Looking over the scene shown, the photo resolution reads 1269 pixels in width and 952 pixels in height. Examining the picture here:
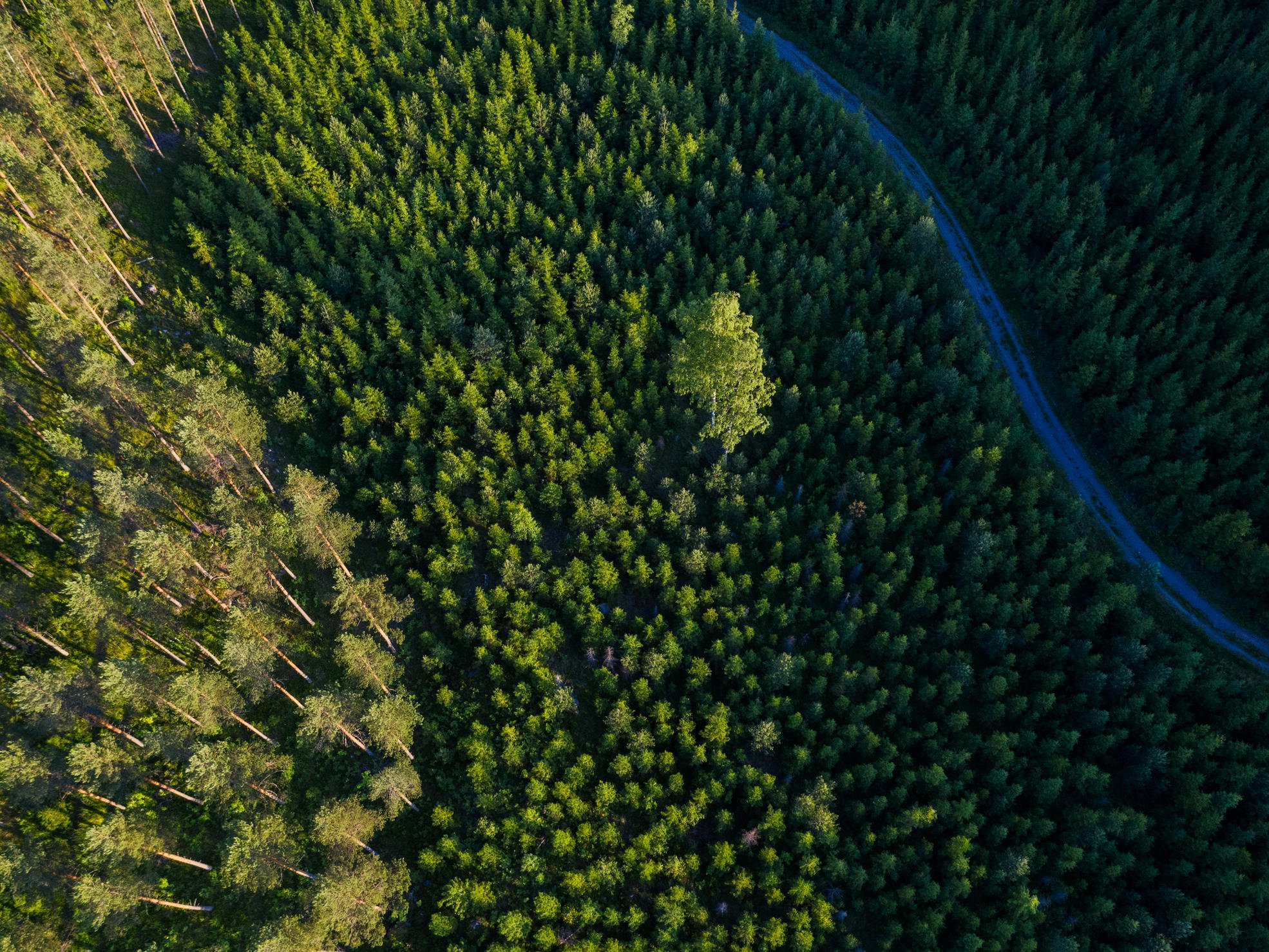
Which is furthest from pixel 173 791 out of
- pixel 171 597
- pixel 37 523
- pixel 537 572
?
pixel 537 572

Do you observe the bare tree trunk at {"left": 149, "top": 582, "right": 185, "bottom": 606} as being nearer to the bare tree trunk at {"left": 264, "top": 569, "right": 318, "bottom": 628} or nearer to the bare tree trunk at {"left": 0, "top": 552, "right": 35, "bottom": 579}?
the bare tree trunk at {"left": 264, "top": 569, "right": 318, "bottom": 628}

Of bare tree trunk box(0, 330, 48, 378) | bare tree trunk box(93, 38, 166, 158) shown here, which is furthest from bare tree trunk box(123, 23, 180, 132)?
bare tree trunk box(0, 330, 48, 378)

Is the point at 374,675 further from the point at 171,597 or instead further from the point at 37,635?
the point at 37,635

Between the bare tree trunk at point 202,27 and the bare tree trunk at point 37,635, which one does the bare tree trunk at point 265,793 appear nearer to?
the bare tree trunk at point 37,635

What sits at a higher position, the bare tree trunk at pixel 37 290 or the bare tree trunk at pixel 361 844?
the bare tree trunk at pixel 37 290

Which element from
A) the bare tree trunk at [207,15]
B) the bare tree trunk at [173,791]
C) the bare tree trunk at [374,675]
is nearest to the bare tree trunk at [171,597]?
the bare tree trunk at [173,791]

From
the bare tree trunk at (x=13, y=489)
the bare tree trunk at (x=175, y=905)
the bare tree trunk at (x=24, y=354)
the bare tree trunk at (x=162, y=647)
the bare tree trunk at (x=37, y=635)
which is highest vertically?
the bare tree trunk at (x=24, y=354)

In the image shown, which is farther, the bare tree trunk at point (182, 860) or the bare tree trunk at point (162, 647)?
the bare tree trunk at point (162, 647)
